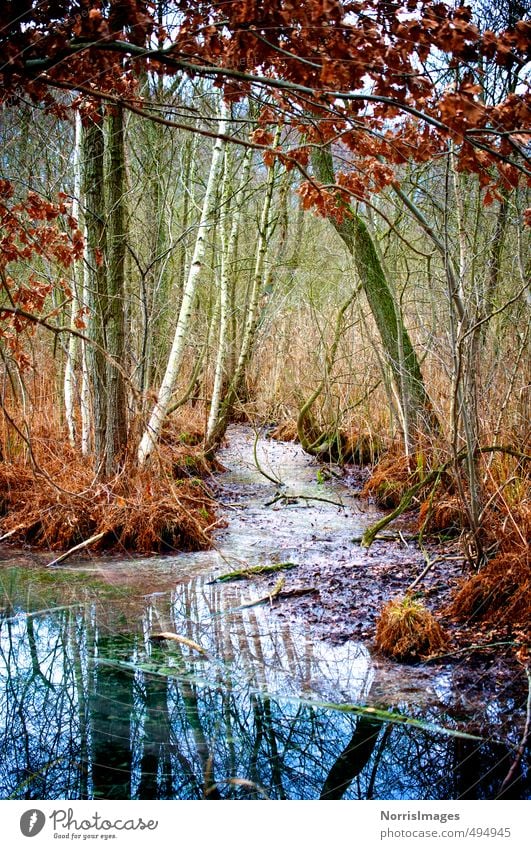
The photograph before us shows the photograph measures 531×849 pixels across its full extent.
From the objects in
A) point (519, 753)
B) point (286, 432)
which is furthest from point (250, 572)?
point (286, 432)

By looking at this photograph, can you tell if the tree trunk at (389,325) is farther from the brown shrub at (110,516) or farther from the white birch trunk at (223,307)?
the brown shrub at (110,516)

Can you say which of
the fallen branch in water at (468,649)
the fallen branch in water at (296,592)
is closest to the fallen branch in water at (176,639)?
the fallen branch in water at (296,592)

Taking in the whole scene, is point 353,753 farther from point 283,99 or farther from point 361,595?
point 283,99

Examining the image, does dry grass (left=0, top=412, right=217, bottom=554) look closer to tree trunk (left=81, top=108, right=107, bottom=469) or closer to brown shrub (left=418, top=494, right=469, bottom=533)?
tree trunk (left=81, top=108, right=107, bottom=469)

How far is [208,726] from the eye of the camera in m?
3.61

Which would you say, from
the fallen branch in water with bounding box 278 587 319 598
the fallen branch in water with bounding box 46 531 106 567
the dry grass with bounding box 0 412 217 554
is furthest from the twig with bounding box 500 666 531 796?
the fallen branch in water with bounding box 46 531 106 567

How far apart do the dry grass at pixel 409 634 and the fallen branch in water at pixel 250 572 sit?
5.46ft

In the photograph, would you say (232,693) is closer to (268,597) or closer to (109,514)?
(268,597)

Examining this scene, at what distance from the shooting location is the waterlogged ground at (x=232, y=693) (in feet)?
10.5

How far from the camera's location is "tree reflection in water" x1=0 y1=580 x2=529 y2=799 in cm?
315
